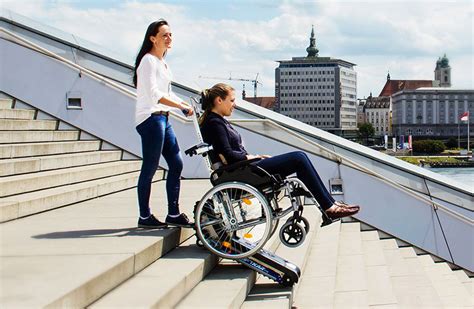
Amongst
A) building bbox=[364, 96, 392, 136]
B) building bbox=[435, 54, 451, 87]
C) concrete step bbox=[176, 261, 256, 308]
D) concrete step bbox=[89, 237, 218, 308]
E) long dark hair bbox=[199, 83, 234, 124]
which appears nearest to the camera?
→ concrete step bbox=[89, 237, 218, 308]

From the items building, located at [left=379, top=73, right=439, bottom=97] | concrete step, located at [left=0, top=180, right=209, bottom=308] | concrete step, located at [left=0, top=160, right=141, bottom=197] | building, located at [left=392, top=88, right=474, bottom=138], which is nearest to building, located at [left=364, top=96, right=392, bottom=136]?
building, located at [left=379, top=73, right=439, bottom=97]

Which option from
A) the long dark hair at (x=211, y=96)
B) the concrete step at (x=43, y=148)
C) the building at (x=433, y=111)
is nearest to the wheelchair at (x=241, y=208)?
the long dark hair at (x=211, y=96)

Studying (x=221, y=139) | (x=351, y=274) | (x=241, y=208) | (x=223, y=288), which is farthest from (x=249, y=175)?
(x=351, y=274)

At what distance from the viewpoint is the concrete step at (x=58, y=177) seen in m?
5.57

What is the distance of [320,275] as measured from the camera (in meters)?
4.96

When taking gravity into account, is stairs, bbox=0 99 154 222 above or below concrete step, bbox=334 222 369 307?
above

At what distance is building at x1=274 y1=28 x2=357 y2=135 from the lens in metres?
160

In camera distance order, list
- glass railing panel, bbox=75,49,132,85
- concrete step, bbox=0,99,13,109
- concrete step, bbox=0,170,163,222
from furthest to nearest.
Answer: glass railing panel, bbox=75,49,132,85, concrete step, bbox=0,99,13,109, concrete step, bbox=0,170,163,222

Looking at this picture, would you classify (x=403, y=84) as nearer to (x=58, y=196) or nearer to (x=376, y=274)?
(x=376, y=274)

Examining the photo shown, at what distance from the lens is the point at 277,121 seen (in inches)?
358

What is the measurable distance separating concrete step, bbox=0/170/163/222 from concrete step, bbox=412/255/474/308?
12.0ft

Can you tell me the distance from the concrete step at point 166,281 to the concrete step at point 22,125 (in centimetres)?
365

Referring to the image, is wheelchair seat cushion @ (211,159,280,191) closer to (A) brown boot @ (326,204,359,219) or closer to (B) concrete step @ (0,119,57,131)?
(A) brown boot @ (326,204,359,219)

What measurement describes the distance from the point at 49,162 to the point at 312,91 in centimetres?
15662
